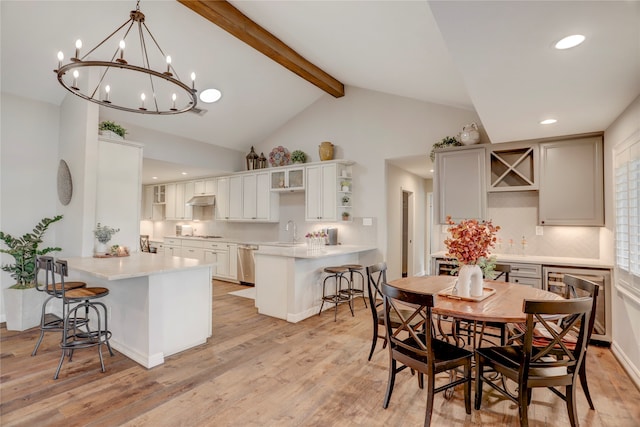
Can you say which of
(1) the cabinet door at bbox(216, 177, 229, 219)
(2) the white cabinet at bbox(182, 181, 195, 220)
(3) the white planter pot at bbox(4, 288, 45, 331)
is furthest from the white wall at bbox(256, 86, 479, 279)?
(3) the white planter pot at bbox(4, 288, 45, 331)

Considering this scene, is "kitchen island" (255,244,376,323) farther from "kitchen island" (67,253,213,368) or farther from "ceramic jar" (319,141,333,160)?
"ceramic jar" (319,141,333,160)

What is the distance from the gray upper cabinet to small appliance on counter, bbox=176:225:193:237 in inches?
295

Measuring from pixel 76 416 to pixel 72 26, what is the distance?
3.77 metres

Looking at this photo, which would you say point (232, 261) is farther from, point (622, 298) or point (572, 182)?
point (622, 298)

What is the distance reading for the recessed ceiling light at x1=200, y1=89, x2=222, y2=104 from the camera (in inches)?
200

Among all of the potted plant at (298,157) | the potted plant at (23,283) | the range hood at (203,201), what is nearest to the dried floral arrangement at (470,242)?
the potted plant at (298,157)

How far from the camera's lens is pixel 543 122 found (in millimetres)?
3270

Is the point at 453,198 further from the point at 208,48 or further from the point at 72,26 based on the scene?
the point at 72,26

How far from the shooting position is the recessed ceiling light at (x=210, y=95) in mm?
5074

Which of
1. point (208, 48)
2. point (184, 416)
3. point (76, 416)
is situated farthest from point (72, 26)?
point (184, 416)

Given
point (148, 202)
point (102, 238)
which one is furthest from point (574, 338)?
point (148, 202)

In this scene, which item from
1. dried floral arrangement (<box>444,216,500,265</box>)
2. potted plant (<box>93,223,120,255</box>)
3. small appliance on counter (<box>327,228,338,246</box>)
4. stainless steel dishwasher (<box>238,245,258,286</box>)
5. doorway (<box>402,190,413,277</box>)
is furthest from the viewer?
A: doorway (<box>402,190,413,277</box>)

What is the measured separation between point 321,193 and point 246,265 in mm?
2216

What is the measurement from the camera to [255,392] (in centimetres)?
245
